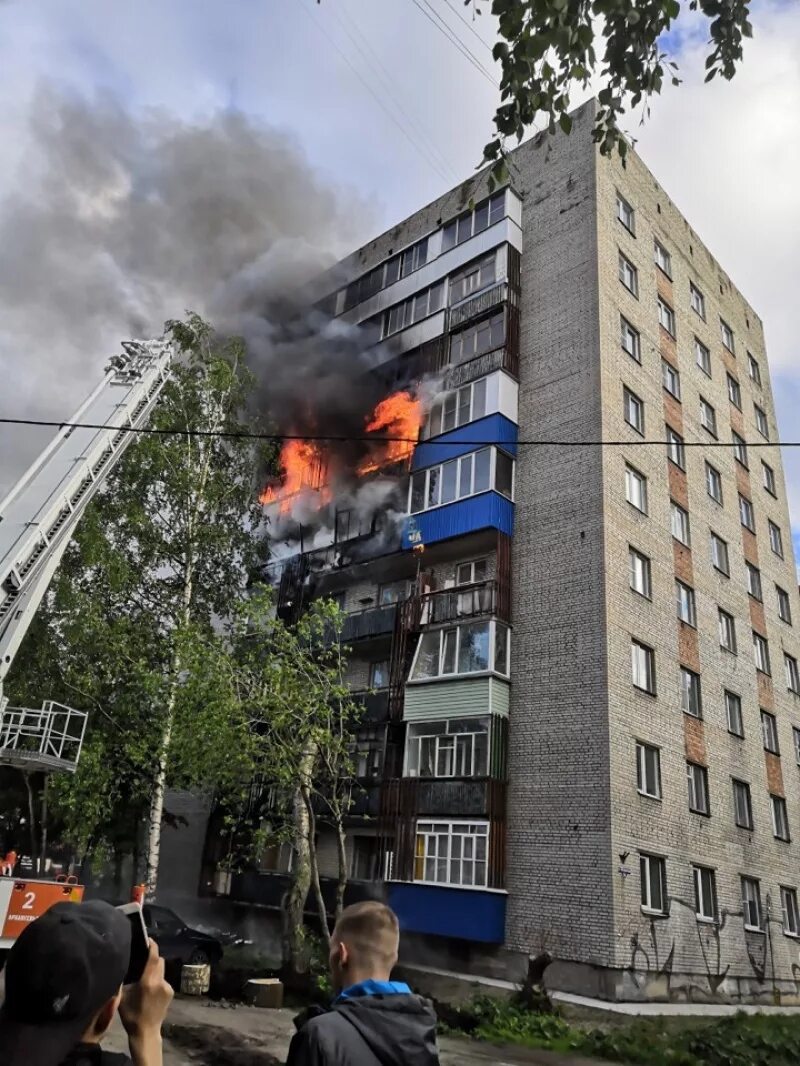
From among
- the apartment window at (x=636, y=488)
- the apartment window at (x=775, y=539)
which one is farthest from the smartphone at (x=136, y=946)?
the apartment window at (x=775, y=539)

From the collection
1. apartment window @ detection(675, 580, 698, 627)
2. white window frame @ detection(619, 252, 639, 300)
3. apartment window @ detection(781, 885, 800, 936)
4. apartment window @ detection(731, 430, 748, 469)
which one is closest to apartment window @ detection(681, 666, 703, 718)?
apartment window @ detection(675, 580, 698, 627)

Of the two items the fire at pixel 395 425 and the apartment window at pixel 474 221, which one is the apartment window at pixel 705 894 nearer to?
the fire at pixel 395 425

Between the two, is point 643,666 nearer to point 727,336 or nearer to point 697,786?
point 697,786

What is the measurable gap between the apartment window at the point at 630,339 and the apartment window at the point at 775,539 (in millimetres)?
9584

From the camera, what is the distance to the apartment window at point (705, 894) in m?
17.3

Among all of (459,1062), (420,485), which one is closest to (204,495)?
(420,485)

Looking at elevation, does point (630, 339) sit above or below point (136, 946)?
above

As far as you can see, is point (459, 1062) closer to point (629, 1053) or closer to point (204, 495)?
point (629, 1053)

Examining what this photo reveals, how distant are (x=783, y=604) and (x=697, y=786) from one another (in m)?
10.8

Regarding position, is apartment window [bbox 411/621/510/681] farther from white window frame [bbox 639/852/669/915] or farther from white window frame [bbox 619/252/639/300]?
white window frame [bbox 619/252/639/300]

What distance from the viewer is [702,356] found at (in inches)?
1059

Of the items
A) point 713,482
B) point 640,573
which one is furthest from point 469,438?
point 713,482

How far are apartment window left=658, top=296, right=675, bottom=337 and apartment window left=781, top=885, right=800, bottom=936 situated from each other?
663 inches

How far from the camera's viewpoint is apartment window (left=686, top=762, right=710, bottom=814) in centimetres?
1847
